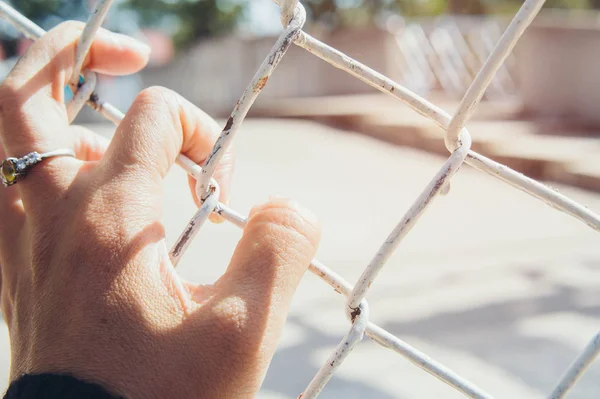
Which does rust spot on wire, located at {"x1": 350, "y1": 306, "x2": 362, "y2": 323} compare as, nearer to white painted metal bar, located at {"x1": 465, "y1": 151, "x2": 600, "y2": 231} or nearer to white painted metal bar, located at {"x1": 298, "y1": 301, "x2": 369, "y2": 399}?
white painted metal bar, located at {"x1": 298, "y1": 301, "x2": 369, "y2": 399}

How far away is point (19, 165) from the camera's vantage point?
59cm

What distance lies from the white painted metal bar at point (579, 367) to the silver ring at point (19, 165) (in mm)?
532

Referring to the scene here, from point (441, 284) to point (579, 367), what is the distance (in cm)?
148

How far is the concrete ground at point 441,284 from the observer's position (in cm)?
142

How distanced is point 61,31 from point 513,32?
0.47 metres

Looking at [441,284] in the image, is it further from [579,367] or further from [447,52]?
[447,52]

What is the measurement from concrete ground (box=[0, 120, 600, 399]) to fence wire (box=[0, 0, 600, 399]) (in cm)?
75

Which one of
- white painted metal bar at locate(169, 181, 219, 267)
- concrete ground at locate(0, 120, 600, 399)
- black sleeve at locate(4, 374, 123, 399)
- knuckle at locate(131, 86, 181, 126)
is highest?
concrete ground at locate(0, 120, 600, 399)

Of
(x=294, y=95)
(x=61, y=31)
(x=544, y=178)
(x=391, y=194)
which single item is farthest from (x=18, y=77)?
(x=294, y=95)

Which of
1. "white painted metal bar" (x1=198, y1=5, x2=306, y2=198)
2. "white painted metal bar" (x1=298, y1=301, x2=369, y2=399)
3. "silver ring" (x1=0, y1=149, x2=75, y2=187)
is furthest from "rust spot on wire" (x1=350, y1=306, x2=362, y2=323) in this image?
"silver ring" (x1=0, y1=149, x2=75, y2=187)

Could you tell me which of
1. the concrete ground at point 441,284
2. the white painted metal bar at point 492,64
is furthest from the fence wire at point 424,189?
the concrete ground at point 441,284

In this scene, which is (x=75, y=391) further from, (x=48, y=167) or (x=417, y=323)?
(x=417, y=323)

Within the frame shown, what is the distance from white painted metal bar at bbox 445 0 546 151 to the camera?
54 centimetres

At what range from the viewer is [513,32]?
0.54m
